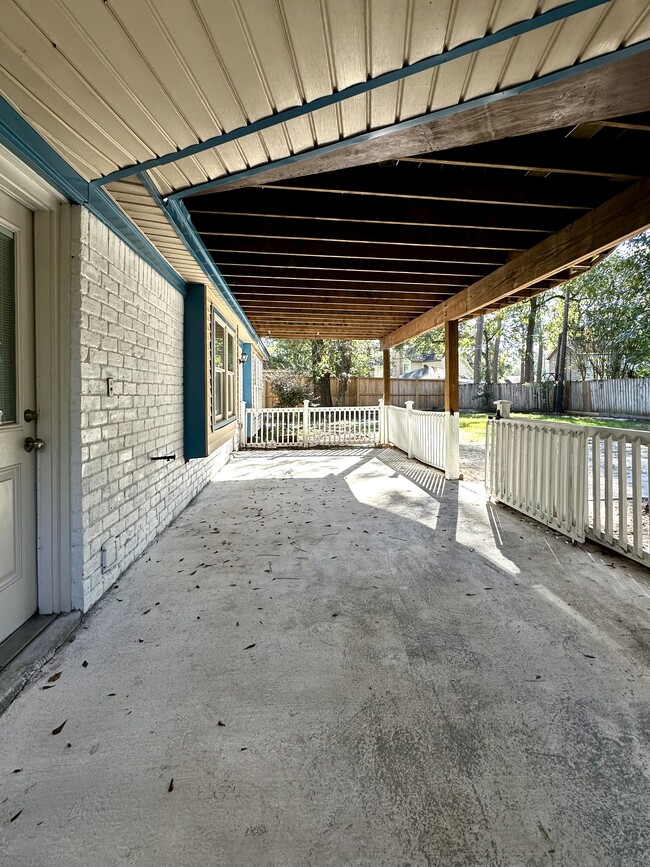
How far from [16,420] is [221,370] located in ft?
12.4

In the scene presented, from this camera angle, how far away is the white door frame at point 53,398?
86.0 inches

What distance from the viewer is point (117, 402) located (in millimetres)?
2811

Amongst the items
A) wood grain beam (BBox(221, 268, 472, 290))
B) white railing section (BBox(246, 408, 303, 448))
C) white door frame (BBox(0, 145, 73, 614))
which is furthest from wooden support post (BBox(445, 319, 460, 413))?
white door frame (BBox(0, 145, 73, 614))

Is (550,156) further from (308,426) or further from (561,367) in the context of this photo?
(561,367)

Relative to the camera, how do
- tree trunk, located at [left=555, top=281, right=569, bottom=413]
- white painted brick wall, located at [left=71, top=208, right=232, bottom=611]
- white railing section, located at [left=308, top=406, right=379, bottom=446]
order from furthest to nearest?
tree trunk, located at [left=555, top=281, right=569, bottom=413]
white railing section, located at [left=308, top=406, right=379, bottom=446]
white painted brick wall, located at [left=71, top=208, right=232, bottom=611]

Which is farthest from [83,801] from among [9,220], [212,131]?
[212,131]

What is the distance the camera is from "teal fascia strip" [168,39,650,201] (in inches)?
62.9

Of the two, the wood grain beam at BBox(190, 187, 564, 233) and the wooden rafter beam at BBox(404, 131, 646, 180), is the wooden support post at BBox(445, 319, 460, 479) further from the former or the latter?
the wooden rafter beam at BBox(404, 131, 646, 180)

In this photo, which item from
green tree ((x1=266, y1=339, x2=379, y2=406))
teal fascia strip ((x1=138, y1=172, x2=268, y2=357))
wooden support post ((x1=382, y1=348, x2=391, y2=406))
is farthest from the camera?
green tree ((x1=266, y1=339, x2=379, y2=406))

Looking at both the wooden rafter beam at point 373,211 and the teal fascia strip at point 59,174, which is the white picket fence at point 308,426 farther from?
the teal fascia strip at point 59,174

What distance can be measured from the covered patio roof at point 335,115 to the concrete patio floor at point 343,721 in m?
2.42

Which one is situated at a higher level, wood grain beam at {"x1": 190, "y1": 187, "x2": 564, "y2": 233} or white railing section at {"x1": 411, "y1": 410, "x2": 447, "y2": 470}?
wood grain beam at {"x1": 190, "y1": 187, "x2": 564, "y2": 233}

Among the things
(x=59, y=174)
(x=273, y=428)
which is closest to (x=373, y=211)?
(x=59, y=174)

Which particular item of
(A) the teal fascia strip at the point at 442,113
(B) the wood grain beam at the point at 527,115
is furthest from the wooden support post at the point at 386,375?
(A) the teal fascia strip at the point at 442,113
